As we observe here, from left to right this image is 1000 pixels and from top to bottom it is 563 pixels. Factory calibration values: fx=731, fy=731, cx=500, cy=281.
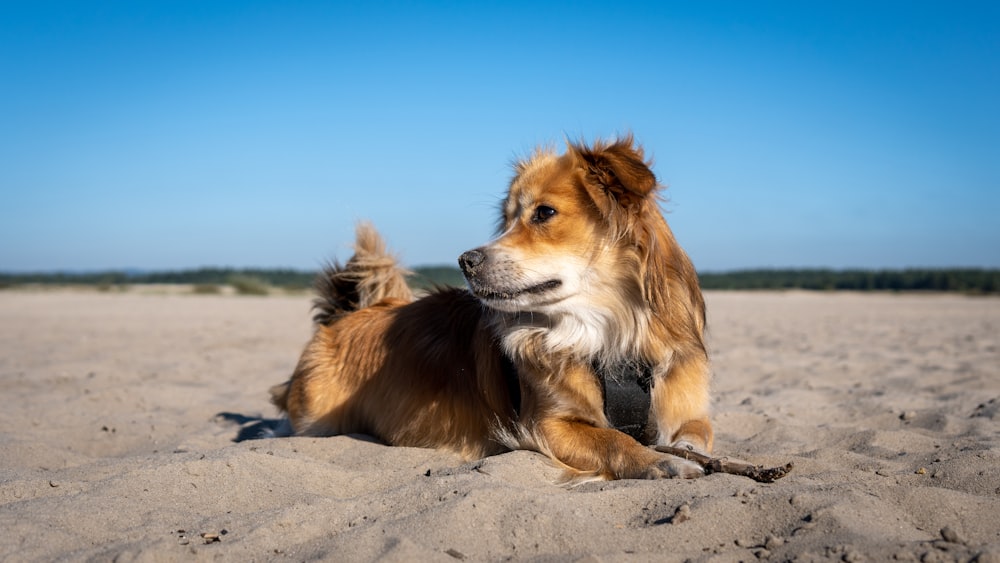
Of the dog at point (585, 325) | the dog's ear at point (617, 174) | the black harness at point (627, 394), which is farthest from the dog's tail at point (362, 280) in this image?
the black harness at point (627, 394)

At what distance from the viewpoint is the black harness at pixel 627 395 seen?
3764 millimetres

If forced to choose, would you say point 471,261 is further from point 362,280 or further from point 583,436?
point 362,280

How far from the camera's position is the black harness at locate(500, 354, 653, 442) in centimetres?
376

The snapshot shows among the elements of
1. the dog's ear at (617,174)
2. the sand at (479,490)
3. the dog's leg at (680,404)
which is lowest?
the sand at (479,490)

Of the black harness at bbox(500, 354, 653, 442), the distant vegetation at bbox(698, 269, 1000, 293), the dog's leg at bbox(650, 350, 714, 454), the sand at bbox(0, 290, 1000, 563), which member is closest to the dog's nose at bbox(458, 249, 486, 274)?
the black harness at bbox(500, 354, 653, 442)

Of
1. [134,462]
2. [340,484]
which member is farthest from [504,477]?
[134,462]

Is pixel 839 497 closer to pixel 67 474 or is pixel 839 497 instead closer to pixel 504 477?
pixel 504 477

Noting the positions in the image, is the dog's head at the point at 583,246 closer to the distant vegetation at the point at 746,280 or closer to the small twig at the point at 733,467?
the small twig at the point at 733,467

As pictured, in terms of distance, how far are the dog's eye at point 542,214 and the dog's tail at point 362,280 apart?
202 centimetres

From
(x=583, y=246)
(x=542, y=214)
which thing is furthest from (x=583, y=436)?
(x=542, y=214)

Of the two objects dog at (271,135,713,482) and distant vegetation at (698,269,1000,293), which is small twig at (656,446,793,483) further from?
distant vegetation at (698,269,1000,293)

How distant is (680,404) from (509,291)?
110cm

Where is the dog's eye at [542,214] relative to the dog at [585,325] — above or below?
above

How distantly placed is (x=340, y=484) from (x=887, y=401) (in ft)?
14.4
